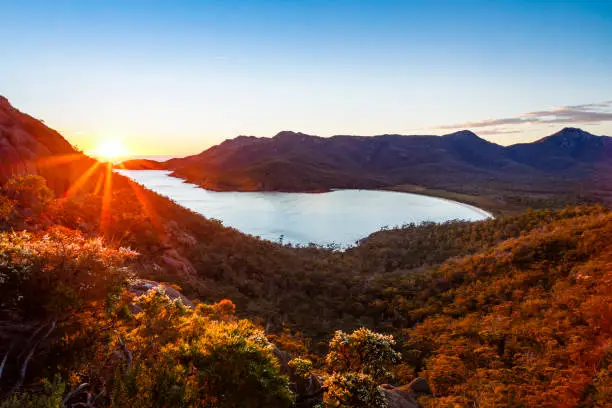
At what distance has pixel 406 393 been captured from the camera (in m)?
10.6

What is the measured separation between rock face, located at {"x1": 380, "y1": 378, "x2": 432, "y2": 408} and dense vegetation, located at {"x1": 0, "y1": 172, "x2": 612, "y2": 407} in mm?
441

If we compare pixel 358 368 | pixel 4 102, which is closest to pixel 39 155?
pixel 4 102

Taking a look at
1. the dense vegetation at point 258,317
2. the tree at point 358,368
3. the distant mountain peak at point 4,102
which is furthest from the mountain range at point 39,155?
the tree at point 358,368

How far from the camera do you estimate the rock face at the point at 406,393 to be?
9375 mm

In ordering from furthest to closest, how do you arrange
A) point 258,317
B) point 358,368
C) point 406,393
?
1. point 258,317
2. point 406,393
3. point 358,368

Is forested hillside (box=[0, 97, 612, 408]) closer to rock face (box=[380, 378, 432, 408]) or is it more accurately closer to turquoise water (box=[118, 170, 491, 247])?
rock face (box=[380, 378, 432, 408])

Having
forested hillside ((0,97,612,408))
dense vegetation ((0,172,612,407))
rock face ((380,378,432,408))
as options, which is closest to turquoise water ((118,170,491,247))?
forested hillside ((0,97,612,408))

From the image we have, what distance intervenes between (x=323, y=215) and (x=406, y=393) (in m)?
72.4

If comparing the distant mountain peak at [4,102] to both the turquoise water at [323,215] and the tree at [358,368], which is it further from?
the tree at [358,368]

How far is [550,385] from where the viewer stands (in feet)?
33.7

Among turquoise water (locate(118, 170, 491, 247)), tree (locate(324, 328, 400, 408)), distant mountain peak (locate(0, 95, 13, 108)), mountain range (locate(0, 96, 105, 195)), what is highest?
distant mountain peak (locate(0, 95, 13, 108))

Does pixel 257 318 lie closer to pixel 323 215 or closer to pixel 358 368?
pixel 358 368

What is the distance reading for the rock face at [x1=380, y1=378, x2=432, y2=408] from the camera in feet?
30.8

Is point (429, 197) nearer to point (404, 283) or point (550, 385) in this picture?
point (404, 283)
